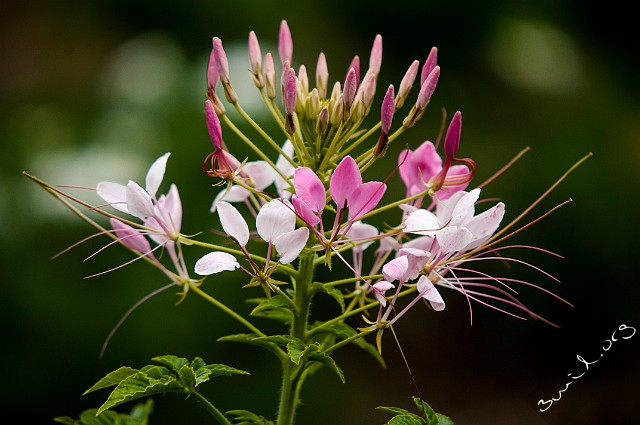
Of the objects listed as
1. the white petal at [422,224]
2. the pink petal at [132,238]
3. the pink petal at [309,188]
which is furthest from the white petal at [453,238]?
the pink petal at [132,238]

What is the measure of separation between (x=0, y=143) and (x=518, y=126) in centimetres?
170

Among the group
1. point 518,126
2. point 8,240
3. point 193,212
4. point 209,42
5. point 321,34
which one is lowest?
point 8,240

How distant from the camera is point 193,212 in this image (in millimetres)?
2020

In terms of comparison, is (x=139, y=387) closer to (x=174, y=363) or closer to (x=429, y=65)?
(x=174, y=363)

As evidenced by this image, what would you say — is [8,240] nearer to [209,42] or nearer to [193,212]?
[193,212]

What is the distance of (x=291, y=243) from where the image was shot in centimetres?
66

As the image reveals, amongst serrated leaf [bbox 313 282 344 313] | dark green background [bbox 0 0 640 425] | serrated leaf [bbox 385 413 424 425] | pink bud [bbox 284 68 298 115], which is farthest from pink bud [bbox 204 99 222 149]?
dark green background [bbox 0 0 640 425]

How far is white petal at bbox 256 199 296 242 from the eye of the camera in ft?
2.18

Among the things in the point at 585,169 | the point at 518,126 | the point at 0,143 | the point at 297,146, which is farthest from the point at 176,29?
the point at 297,146

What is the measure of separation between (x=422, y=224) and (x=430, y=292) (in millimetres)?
67

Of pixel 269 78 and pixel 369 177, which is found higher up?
pixel 269 78

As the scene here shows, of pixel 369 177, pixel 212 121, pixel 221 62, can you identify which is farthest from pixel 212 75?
pixel 369 177

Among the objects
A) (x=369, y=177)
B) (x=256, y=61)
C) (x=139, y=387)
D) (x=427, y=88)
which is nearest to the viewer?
(x=139, y=387)

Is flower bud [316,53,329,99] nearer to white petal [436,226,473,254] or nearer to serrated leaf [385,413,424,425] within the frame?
white petal [436,226,473,254]
